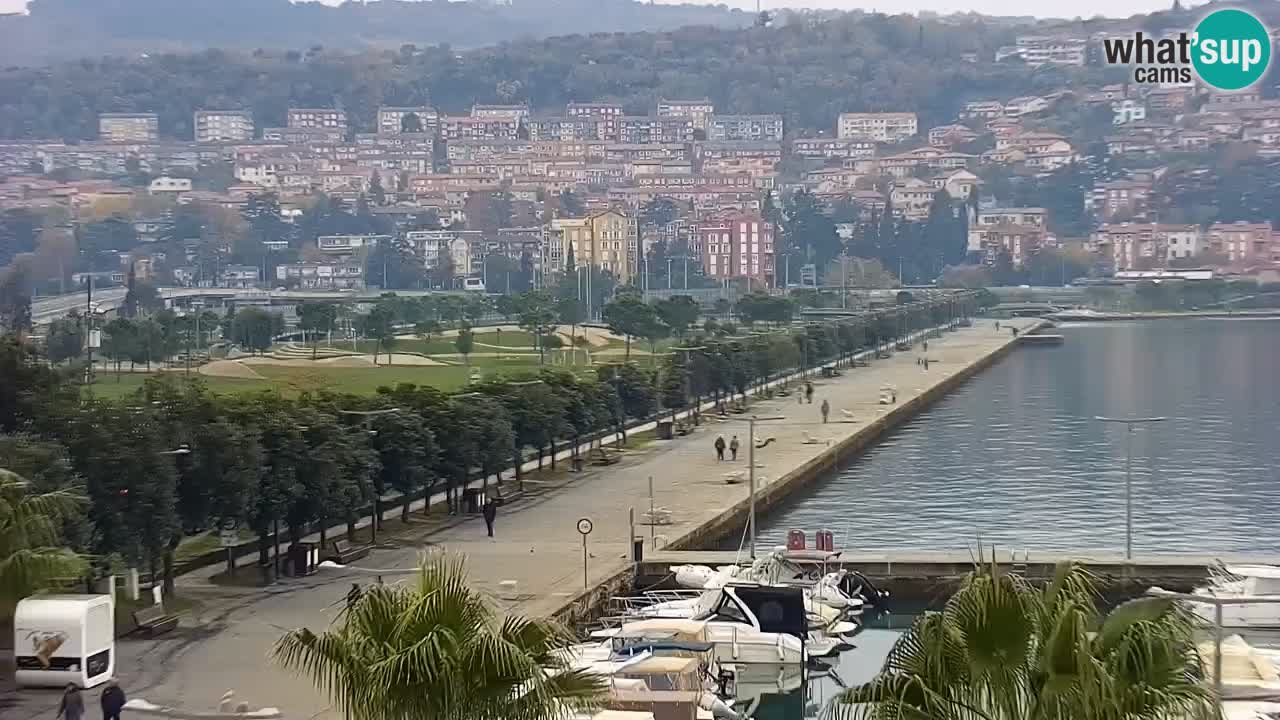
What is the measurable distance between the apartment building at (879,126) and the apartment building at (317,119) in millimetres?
32559

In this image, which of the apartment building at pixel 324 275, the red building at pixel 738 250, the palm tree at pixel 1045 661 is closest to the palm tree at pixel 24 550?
the palm tree at pixel 1045 661

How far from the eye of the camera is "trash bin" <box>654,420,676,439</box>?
25197 mm

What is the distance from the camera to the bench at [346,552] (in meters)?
13.5

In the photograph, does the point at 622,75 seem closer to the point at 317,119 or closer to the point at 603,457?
the point at 317,119

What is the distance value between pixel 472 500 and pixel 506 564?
365 cm

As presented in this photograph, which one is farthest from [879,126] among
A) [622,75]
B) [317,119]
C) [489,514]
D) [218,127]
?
[489,514]

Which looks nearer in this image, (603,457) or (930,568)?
(930,568)

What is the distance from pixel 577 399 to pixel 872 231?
256ft

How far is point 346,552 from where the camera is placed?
549 inches

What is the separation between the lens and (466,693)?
12.0 feet

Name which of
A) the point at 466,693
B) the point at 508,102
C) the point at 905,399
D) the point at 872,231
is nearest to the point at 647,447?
the point at 905,399

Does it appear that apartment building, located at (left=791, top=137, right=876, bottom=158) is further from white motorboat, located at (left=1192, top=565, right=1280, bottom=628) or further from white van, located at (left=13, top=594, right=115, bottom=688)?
white van, located at (left=13, top=594, right=115, bottom=688)

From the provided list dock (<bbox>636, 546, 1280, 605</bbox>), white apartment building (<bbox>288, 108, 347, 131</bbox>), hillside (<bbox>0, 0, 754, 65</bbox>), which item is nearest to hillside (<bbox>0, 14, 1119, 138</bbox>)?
white apartment building (<bbox>288, 108, 347, 131</bbox>)

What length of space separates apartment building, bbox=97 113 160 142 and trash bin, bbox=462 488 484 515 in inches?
4319
